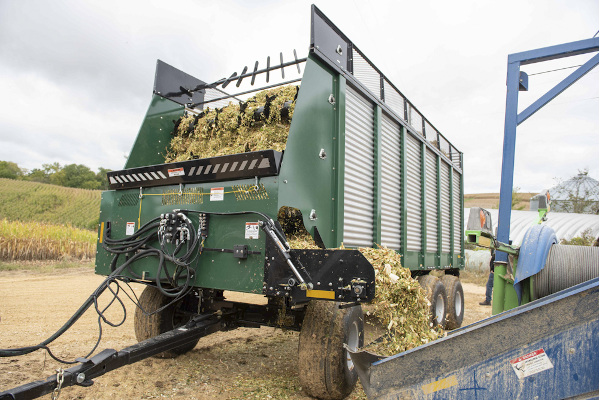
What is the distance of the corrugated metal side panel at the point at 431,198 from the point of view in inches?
271

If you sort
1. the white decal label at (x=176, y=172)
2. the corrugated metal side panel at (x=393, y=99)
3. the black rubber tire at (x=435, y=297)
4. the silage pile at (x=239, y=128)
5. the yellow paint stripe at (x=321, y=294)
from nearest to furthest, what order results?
the yellow paint stripe at (x=321, y=294)
the white decal label at (x=176, y=172)
the silage pile at (x=239, y=128)
the corrugated metal side panel at (x=393, y=99)
the black rubber tire at (x=435, y=297)

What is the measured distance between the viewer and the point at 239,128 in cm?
439

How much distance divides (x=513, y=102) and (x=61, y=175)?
223 ft

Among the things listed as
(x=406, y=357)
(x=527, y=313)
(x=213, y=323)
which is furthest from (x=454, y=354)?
(x=213, y=323)

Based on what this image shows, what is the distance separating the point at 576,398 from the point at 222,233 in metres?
2.64

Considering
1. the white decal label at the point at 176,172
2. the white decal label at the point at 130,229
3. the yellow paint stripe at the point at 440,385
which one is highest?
the white decal label at the point at 176,172

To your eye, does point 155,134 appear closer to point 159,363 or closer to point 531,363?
point 159,363

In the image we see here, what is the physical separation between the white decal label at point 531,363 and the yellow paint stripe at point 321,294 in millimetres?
1328

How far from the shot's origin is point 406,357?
2008mm

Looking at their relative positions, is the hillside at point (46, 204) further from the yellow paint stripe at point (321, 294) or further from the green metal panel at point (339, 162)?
the yellow paint stripe at point (321, 294)

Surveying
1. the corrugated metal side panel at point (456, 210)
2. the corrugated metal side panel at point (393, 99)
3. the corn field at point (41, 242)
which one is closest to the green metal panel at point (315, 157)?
the corrugated metal side panel at point (393, 99)

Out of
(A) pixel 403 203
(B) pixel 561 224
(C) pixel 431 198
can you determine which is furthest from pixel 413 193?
(B) pixel 561 224

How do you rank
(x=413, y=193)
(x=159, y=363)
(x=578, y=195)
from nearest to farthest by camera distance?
(x=159, y=363) < (x=413, y=193) < (x=578, y=195)

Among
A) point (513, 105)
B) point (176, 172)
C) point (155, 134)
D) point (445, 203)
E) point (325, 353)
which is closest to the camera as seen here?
point (325, 353)
